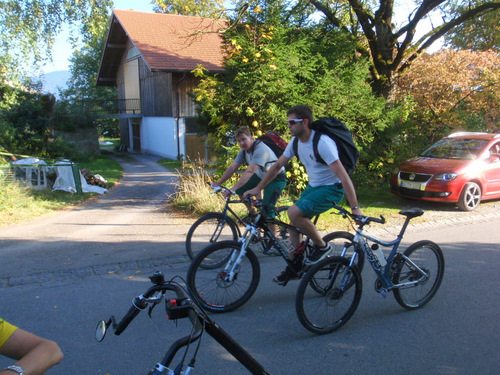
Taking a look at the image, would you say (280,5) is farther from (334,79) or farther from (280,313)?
(280,313)

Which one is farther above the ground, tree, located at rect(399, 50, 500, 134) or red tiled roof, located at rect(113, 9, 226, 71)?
red tiled roof, located at rect(113, 9, 226, 71)

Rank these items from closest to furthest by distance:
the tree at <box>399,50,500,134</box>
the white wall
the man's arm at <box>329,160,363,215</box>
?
1. the man's arm at <box>329,160,363,215</box>
2. the tree at <box>399,50,500,134</box>
3. the white wall

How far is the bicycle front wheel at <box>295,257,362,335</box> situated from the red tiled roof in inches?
737

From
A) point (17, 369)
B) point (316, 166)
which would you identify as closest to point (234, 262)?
point (316, 166)

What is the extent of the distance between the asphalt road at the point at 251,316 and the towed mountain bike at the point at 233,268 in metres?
0.18

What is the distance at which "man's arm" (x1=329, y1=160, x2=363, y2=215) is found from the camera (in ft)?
13.3

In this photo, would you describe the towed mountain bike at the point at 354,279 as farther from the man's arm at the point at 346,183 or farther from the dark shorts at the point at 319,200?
the dark shorts at the point at 319,200

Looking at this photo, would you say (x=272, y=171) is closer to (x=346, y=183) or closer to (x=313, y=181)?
(x=313, y=181)

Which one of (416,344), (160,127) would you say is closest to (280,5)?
(416,344)

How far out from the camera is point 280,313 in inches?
172

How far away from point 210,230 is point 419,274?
2753mm

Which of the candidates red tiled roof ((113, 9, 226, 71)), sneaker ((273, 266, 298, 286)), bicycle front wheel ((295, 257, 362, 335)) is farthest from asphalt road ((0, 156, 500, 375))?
red tiled roof ((113, 9, 226, 71))

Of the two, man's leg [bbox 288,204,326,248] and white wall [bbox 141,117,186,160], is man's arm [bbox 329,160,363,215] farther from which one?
white wall [bbox 141,117,186,160]

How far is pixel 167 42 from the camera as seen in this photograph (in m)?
25.0
